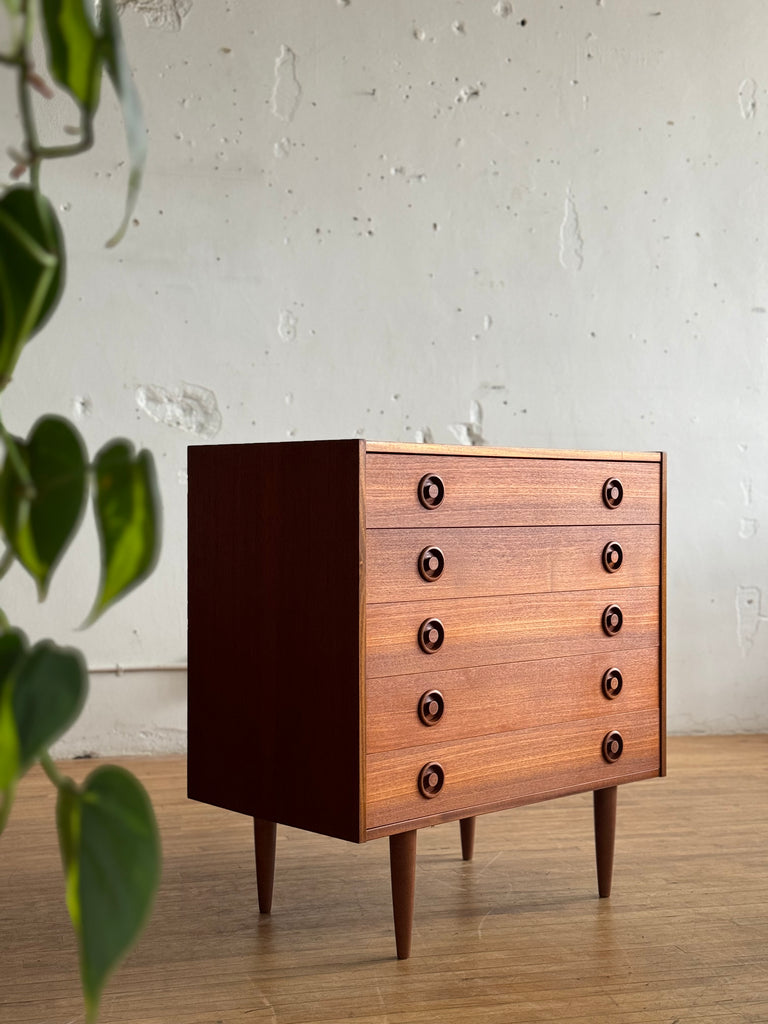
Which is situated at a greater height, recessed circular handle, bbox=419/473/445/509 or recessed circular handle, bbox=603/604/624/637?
recessed circular handle, bbox=419/473/445/509

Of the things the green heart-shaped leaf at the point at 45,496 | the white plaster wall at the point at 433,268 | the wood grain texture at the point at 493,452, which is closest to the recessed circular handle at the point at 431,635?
the wood grain texture at the point at 493,452

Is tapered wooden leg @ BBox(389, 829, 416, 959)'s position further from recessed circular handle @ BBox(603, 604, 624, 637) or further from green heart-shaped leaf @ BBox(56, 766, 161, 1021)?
green heart-shaped leaf @ BBox(56, 766, 161, 1021)

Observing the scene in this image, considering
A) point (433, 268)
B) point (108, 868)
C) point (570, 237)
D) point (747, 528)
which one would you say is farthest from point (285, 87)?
point (108, 868)

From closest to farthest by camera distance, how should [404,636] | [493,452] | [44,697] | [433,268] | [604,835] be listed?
[44,697]
[404,636]
[493,452]
[604,835]
[433,268]

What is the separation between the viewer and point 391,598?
1.84m

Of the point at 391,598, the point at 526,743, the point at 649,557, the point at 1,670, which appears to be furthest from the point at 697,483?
the point at 1,670

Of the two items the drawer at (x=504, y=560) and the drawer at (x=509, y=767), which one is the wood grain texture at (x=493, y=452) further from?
the drawer at (x=509, y=767)

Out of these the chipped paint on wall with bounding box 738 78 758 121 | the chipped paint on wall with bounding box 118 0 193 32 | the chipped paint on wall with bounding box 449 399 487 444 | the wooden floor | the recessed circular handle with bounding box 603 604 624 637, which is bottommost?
the wooden floor

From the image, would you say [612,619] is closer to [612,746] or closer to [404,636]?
[612,746]

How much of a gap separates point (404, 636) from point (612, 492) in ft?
1.96

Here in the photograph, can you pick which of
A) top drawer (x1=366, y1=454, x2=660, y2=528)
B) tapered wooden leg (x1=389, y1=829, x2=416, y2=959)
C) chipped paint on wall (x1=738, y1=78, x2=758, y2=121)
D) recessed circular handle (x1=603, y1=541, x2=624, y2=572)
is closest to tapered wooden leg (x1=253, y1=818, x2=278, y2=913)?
tapered wooden leg (x1=389, y1=829, x2=416, y2=959)

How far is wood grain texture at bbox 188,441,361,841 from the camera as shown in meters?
1.81

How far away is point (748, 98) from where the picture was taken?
4.00m

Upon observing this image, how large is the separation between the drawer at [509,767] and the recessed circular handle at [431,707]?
43mm
